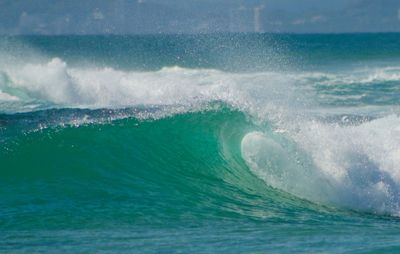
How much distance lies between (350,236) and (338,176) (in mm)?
3154

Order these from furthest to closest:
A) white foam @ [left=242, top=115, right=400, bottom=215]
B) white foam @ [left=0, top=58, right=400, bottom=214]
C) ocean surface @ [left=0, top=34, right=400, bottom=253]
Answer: white foam @ [left=0, top=58, right=400, bottom=214]
white foam @ [left=242, top=115, right=400, bottom=215]
ocean surface @ [left=0, top=34, right=400, bottom=253]

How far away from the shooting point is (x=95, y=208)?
10.9 meters

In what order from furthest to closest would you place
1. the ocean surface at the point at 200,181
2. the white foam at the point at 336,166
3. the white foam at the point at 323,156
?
the white foam at the point at 323,156 < the white foam at the point at 336,166 < the ocean surface at the point at 200,181

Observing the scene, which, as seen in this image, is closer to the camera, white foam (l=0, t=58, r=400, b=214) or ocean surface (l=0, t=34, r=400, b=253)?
ocean surface (l=0, t=34, r=400, b=253)

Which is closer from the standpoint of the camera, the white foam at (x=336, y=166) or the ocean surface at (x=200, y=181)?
the ocean surface at (x=200, y=181)

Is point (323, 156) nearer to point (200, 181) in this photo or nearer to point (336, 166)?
point (336, 166)

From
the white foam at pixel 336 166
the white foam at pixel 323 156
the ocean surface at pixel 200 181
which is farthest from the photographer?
the white foam at pixel 323 156

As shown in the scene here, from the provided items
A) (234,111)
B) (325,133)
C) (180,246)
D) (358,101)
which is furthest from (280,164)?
(358,101)

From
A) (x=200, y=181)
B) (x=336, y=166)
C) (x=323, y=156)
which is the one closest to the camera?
(x=336, y=166)

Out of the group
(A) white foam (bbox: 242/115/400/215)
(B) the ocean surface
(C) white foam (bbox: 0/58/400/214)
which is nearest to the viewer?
(B) the ocean surface

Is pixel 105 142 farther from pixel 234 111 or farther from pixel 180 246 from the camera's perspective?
pixel 180 246

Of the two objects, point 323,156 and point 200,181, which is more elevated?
point 323,156

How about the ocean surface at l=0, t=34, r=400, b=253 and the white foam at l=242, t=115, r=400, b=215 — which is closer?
the ocean surface at l=0, t=34, r=400, b=253

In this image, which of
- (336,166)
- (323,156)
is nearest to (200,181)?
(323,156)
